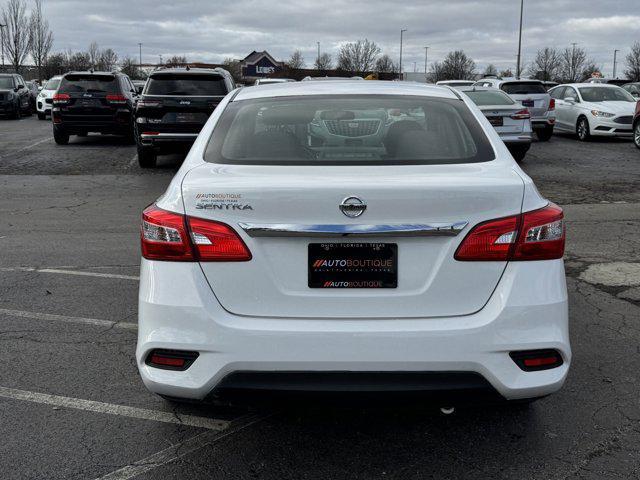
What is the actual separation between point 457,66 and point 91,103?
7185cm

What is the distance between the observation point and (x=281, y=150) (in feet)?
11.7

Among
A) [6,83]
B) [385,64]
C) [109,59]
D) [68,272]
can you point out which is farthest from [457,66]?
[68,272]

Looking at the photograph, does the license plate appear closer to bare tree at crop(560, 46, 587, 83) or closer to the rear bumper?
the rear bumper

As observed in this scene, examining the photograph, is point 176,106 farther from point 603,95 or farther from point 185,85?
point 603,95

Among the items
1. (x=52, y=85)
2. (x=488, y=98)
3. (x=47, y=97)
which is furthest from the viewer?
(x=52, y=85)

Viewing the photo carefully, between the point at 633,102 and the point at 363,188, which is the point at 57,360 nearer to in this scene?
the point at 363,188

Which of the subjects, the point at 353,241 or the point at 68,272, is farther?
the point at 68,272

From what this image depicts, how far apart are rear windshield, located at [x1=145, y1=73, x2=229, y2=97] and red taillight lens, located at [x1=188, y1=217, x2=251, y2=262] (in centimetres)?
1146

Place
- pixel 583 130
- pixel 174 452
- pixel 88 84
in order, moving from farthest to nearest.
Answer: pixel 583 130 → pixel 88 84 → pixel 174 452

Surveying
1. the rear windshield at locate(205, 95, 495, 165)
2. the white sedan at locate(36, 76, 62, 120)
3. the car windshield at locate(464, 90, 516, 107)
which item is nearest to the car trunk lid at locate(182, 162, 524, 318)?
the rear windshield at locate(205, 95, 495, 165)

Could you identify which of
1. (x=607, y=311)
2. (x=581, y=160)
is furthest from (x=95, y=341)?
(x=581, y=160)

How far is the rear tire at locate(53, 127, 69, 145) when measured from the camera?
18.8 metres

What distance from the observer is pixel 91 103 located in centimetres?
1803

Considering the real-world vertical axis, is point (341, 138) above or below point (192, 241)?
→ above
